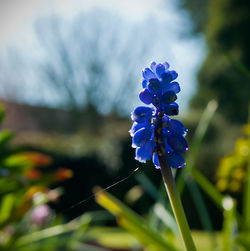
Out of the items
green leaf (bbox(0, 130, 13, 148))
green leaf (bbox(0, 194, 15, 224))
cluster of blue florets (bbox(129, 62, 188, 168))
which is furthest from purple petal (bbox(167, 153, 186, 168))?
green leaf (bbox(0, 194, 15, 224))

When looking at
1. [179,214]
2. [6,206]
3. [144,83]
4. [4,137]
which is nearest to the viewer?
[179,214]

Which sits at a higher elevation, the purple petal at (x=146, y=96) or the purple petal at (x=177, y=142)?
the purple petal at (x=146, y=96)

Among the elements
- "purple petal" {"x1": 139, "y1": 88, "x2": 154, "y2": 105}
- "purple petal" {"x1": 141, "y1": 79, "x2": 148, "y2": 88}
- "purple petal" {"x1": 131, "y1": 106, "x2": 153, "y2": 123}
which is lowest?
Answer: "purple petal" {"x1": 131, "y1": 106, "x2": 153, "y2": 123}

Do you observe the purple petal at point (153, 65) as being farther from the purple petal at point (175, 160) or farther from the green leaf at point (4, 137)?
the green leaf at point (4, 137)

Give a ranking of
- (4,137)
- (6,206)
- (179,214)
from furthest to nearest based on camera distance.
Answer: (6,206) < (4,137) < (179,214)

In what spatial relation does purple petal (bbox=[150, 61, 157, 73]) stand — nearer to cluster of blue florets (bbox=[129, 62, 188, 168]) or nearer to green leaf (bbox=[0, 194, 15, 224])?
cluster of blue florets (bbox=[129, 62, 188, 168])

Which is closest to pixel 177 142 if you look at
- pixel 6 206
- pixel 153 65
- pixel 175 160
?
pixel 175 160

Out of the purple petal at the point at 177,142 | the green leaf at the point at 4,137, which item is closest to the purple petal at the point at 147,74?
the purple petal at the point at 177,142

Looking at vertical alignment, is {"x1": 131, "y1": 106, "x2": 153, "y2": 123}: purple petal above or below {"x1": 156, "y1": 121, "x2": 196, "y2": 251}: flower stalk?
above

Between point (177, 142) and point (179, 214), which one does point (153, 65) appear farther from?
point (179, 214)
